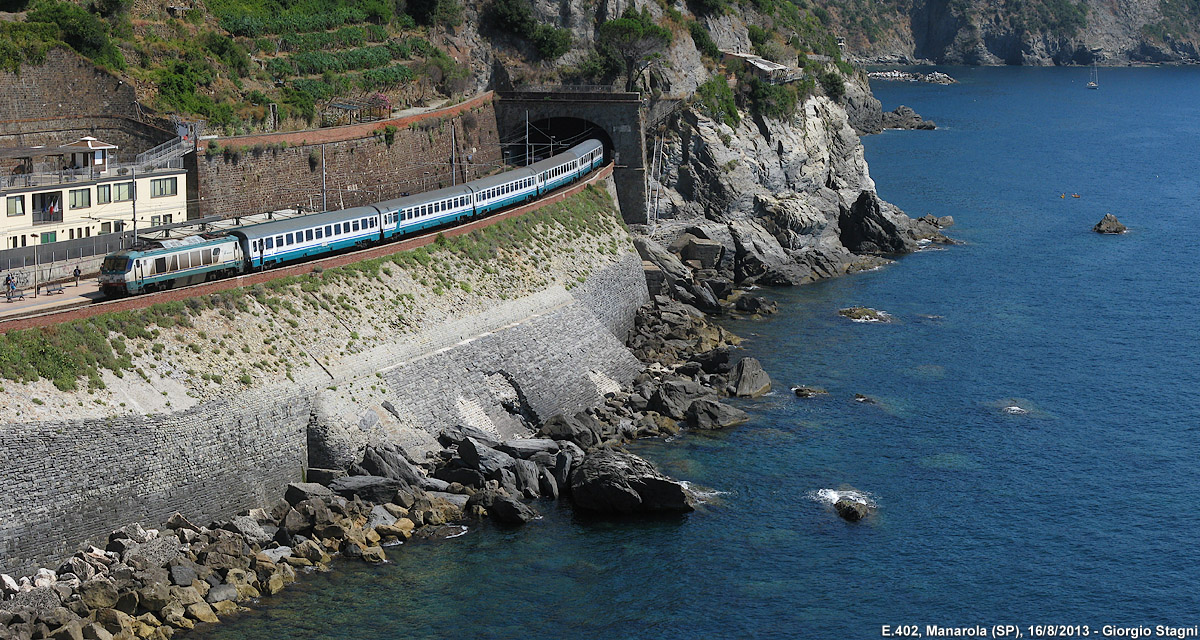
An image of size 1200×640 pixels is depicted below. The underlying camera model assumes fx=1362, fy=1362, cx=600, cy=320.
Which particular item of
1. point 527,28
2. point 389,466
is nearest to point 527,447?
point 389,466

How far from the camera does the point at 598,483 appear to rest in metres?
60.2

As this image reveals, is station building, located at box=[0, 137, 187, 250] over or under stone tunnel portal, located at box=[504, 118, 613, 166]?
over

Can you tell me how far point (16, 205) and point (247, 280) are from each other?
1234cm

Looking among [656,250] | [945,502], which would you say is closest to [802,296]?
[656,250]

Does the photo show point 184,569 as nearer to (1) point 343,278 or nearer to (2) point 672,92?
(1) point 343,278

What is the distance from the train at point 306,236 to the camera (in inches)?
2365

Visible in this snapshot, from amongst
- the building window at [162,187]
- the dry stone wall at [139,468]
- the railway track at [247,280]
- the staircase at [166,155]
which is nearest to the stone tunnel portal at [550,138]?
the railway track at [247,280]

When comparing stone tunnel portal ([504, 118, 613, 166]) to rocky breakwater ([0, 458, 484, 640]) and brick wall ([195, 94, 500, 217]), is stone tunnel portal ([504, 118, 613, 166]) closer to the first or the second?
brick wall ([195, 94, 500, 217])

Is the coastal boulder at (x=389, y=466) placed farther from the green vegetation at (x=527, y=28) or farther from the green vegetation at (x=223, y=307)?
the green vegetation at (x=527, y=28)

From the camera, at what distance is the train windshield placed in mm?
59219

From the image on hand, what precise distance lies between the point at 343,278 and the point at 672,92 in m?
49.0

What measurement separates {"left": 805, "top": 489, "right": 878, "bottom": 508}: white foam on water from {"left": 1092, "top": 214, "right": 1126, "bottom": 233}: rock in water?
75976mm

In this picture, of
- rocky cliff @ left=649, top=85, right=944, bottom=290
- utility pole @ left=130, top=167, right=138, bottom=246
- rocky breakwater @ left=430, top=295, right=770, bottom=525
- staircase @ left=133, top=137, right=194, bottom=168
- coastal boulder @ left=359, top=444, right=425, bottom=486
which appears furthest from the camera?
rocky cliff @ left=649, top=85, right=944, bottom=290

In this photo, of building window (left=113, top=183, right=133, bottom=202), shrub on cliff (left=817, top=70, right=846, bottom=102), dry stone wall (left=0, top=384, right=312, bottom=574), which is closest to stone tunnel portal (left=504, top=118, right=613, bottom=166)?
building window (left=113, top=183, right=133, bottom=202)
